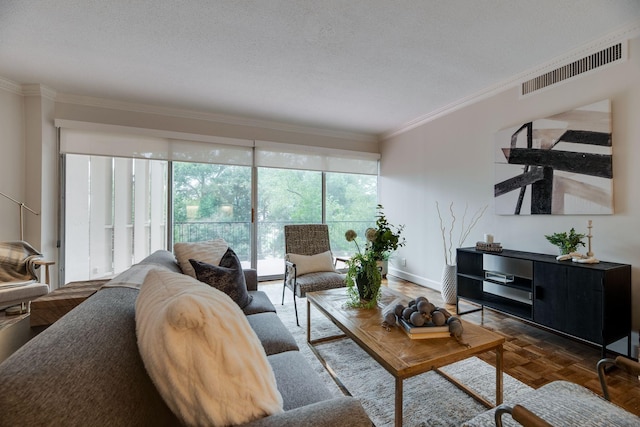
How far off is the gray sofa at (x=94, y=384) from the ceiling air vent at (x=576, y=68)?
3349 millimetres

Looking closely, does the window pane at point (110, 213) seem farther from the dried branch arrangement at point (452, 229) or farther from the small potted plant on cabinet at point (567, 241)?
the small potted plant on cabinet at point (567, 241)

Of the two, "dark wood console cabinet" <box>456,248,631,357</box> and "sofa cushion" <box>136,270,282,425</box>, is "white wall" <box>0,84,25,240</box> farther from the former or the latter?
"dark wood console cabinet" <box>456,248,631,357</box>

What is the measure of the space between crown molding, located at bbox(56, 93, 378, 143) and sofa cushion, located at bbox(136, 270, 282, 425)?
3.91 metres

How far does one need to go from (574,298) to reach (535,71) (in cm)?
221

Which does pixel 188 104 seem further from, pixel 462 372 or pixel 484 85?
pixel 462 372

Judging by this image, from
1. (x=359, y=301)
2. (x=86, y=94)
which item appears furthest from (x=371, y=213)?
(x=86, y=94)

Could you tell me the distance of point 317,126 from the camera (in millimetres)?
4609

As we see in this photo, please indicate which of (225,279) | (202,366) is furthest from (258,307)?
(202,366)

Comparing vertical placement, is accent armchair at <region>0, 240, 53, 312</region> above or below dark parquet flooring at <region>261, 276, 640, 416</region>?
above

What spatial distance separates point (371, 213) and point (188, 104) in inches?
139

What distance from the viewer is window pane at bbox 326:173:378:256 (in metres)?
5.02

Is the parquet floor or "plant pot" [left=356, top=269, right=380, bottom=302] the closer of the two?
the parquet floor

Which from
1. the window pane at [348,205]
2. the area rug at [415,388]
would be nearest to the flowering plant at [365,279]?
the area rug at [415,388]

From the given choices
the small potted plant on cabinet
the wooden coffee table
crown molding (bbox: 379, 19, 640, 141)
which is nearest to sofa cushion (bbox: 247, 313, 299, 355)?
the wooden coffee table
